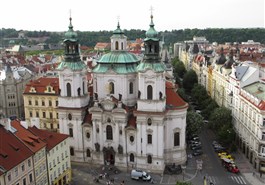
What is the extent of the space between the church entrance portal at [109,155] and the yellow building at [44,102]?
928 inches

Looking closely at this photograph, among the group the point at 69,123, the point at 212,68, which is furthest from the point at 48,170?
the point at 212,68

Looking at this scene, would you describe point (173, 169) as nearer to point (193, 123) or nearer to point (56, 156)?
point (193, 123)

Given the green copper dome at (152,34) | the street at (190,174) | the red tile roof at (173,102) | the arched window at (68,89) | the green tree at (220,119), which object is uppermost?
the green copper dome at (152,34)

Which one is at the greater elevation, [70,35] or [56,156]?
[70,35]

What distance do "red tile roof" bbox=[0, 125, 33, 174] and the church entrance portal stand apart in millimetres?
22317

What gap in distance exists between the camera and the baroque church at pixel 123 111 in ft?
227

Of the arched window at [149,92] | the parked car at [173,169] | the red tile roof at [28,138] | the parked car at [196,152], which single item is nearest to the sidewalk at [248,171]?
the parked car at [196,152]

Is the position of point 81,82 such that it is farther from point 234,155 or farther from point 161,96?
point 234,155

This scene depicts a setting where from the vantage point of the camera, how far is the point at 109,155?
247 feet

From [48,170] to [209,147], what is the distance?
42.0m

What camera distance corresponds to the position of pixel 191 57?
569 ft

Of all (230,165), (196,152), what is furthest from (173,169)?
(230,165)

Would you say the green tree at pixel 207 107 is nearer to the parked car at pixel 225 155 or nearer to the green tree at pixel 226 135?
the green tree at pixel 226 135

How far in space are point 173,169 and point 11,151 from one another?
33.4 meters
